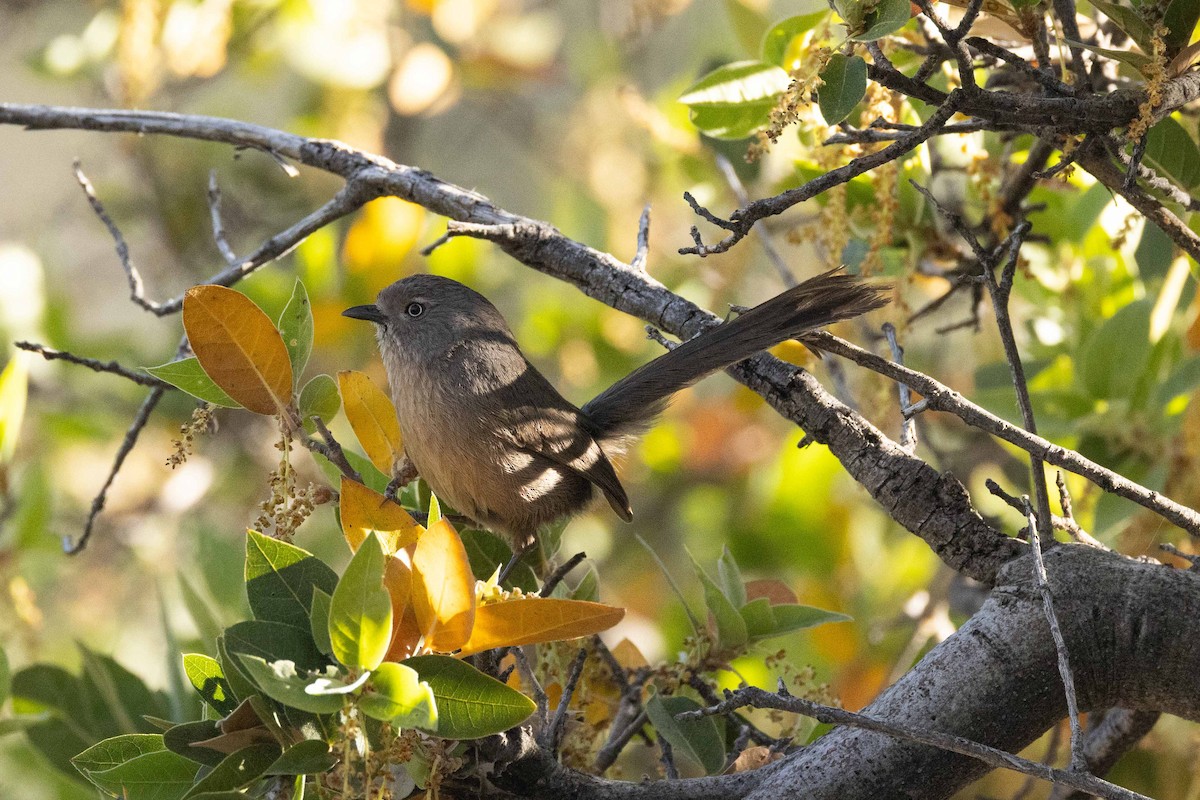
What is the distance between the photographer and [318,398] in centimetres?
201

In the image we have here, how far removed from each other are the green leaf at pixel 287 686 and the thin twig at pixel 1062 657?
1.02 metres

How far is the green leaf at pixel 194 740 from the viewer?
1606 millimetres

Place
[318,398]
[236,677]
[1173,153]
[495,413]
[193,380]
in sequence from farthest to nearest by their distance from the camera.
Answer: [495,413] < [1173,153] < [318,398] < [193,380] < [236,677]

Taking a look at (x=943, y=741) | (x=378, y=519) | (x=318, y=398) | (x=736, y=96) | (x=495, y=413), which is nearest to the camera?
(x=943, y=741)

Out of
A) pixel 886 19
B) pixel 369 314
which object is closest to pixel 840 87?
pixel 886 19

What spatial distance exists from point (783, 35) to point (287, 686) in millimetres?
1859

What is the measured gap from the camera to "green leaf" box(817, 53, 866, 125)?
1.76 m

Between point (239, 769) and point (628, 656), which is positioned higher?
point (628, 656)

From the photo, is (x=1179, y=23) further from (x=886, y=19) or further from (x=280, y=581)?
(x=280, y=581)

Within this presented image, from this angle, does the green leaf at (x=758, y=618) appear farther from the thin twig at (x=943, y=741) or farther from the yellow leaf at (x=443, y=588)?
the yellow leaf at (x=443, y=588)

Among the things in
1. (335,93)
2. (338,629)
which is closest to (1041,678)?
(338,629)

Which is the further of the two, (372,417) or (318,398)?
(372,417)

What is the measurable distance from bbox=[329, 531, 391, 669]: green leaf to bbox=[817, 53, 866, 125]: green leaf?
3.31 feet

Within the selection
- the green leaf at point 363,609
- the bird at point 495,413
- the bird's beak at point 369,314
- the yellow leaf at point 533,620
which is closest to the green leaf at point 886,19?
the bird at point 495,413
